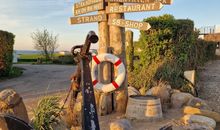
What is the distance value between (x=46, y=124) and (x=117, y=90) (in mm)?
1913

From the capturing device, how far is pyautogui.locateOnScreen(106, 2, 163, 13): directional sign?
541 centimetres

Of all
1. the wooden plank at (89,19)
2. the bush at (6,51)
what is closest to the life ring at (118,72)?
the wooden plank at (89,19)

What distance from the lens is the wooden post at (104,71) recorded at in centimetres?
633

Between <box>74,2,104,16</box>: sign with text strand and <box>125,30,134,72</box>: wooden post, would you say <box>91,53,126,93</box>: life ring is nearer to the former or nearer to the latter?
<box>74,2,104,16</box>: sign with text strand

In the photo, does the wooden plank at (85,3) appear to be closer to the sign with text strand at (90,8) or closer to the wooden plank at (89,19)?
the sign with text strand at (90,8)

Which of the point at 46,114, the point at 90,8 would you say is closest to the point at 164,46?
the point at 90,8

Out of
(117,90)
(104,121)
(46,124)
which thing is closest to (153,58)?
(117,90)

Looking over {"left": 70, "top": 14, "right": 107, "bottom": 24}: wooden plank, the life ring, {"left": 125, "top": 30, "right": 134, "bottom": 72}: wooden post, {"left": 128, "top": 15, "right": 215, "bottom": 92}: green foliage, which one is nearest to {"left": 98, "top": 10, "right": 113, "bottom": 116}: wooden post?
{"left": 70, "top": 14, "right": 107, "bottom": 24}: wooden plank

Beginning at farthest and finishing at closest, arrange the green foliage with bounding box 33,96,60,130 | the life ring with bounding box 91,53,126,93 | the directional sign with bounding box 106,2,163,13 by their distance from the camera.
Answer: the life ring with bounding box 91,53,126,93
the directional sign with bounding box 106,2,163,13
the green foliage with bounding box 33,96,60,130

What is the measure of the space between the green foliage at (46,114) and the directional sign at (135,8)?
2.15 metres

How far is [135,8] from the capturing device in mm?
5699

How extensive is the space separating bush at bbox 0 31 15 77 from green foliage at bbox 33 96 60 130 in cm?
970

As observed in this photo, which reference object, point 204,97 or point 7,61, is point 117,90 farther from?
point 7,61

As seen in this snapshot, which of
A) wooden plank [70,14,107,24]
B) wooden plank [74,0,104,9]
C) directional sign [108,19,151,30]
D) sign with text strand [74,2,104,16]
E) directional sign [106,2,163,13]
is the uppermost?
wooden plank [74,0,104,9]
